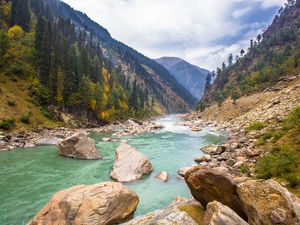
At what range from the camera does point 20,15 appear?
8181 cm

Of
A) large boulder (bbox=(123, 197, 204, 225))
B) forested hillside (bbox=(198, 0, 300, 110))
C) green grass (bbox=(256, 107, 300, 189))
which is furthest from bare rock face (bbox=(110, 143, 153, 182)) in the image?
forested hillside (bbox=(198, 0, 300, 110))

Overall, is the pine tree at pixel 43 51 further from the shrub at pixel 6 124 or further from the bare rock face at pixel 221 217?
the bare rock face at pixel 221 217

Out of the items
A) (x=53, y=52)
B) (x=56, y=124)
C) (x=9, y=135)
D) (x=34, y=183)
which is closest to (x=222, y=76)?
(x=53, y=52)

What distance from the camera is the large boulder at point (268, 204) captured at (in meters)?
7.82

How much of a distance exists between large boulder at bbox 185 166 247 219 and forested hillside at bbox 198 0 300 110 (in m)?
81.2

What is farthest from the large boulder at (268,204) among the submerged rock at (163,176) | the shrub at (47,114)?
the shrub at (47,114)

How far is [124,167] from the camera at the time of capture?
23594 millimetres

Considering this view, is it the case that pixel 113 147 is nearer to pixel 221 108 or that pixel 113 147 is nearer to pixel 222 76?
pixel 221 108

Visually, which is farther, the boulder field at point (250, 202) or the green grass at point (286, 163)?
the green grass at point (286, 163)

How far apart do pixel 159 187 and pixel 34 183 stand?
33.8 feet

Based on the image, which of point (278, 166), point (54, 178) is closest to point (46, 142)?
point (54, 178)

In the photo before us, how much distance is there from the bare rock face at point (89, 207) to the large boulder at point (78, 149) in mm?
17258

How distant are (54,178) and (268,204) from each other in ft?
61.8

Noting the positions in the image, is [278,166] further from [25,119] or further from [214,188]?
[25,119]
